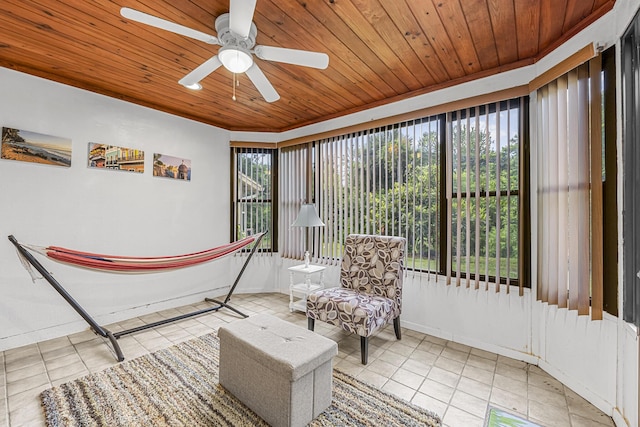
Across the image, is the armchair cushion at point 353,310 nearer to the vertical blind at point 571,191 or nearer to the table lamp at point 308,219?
the table lamp at point 308,219

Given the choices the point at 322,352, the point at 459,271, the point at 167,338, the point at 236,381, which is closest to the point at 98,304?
the point at 167,338

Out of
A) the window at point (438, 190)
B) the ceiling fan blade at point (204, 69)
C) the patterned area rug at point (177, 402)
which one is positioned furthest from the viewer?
the window at point (438, 190)

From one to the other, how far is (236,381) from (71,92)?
3.25 metres

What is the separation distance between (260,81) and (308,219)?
1.75 metres

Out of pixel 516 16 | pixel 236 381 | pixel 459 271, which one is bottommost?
pixel 236 381

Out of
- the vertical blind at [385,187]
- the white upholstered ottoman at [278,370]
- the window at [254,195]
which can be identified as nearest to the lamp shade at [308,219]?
the vertical blind at [385,187]

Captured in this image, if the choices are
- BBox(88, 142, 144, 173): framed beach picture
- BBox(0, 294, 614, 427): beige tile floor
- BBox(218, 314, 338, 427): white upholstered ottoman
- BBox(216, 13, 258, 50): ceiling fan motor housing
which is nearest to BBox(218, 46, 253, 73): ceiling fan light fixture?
BBox(216, 13, 258, 50): ceiling fan motor housing

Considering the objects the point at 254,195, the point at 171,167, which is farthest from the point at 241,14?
the point at 254,195

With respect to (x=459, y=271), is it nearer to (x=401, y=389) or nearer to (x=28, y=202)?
(x=401, y=389)

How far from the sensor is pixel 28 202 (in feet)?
8.50

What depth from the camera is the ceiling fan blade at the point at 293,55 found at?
1727 millimetres

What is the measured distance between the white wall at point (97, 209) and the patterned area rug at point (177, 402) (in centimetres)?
120

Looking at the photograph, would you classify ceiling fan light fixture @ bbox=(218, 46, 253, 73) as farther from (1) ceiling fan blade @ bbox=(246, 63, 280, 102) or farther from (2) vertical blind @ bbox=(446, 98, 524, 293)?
(2) vertical blind @ bbox=(446, 98, 524, 293)

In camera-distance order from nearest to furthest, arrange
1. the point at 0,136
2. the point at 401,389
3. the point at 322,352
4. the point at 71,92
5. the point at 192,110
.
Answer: the point at 322,352 < the point at 401,389 < the point at 0,136 < the point at 71,92 < the point at 192,110
